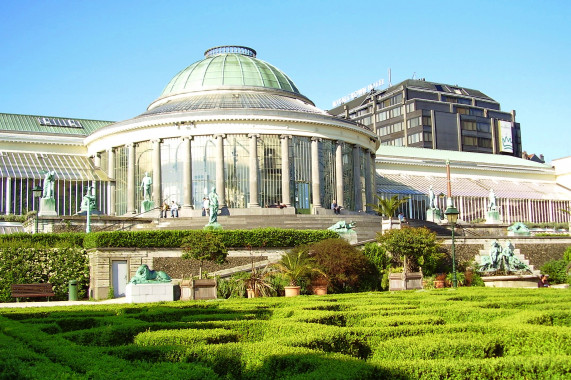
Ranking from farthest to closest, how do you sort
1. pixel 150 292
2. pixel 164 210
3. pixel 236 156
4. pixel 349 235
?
pixel 236 156
pixel 164 210
pixel 349 235
pixel 150 292

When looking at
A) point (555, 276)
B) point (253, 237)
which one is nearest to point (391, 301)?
point (253, 237)

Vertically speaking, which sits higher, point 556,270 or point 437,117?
→ point 437,117

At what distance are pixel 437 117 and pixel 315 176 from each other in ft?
212

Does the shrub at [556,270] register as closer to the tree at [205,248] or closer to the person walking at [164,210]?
the tree at [205,248]

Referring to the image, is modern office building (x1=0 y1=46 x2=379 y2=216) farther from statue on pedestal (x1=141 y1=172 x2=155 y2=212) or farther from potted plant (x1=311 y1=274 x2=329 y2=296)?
potted plant (x1=311 y1=274 x2=329 y2=296)

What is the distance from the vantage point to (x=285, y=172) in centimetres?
5247

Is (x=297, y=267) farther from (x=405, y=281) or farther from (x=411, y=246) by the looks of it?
(x=411, y=246)

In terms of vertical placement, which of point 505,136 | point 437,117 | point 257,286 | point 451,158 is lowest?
point 257,286

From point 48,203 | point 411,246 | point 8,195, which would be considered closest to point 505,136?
point 8,195

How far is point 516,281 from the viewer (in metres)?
33.5

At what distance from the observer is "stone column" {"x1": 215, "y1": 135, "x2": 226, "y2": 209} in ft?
168

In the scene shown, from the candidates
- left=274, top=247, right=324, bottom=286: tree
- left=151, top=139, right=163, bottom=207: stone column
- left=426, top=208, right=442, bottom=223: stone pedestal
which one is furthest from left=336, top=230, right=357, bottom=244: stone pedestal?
left=151, top=139, right=163, bottom=207: stone column

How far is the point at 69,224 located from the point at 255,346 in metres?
33.9

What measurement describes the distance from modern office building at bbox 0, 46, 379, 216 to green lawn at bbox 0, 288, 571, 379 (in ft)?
113
